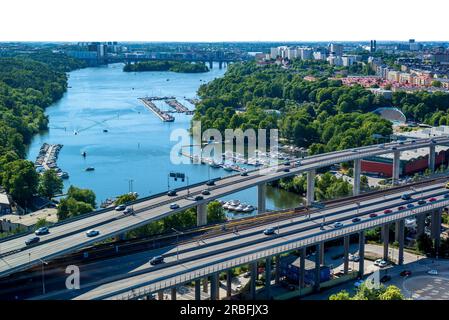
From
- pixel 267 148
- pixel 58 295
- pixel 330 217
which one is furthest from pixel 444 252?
pixel 267 148

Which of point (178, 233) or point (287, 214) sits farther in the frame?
point (287, 214)

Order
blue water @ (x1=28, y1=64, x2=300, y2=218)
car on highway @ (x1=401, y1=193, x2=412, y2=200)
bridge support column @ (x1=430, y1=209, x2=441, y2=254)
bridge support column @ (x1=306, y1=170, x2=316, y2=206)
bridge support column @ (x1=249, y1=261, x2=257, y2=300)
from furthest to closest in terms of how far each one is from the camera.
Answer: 1. blue water @ (x1=28, y1=64, x2=300, y2=218)
2. bridge support column @ (x1=306, y1=170, x2=316, y2=206)
3. car on highway @ (x1=401, y1=193, x2=412, y2=200)
4. bridge support column @ (x1=430, y1=209, x2=441, y2=254)
5. bridge support column @ (x1=249, y1=261, x2=257, y2=300)

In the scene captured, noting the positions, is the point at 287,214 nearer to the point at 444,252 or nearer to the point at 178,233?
the point at 178,233

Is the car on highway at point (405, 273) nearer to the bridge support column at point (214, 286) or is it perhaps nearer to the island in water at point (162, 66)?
the bridge support column at point (214, 286)

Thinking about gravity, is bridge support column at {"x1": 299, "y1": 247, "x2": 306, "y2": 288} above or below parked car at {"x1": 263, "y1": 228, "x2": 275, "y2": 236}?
below

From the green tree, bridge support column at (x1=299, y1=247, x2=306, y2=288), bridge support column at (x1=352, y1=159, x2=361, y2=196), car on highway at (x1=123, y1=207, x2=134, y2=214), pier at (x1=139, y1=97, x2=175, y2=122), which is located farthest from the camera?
pier at (x1=139, y1=97, x2=175, y2=122)

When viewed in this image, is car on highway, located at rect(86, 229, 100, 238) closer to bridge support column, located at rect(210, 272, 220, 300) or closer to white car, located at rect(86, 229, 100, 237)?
white car, located at rect(86, 229, 100, 237)

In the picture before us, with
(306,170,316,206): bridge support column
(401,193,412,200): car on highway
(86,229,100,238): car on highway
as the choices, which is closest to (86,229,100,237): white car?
(86,229,100,238): car on highway

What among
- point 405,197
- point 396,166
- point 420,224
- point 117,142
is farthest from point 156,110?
point 420,224
